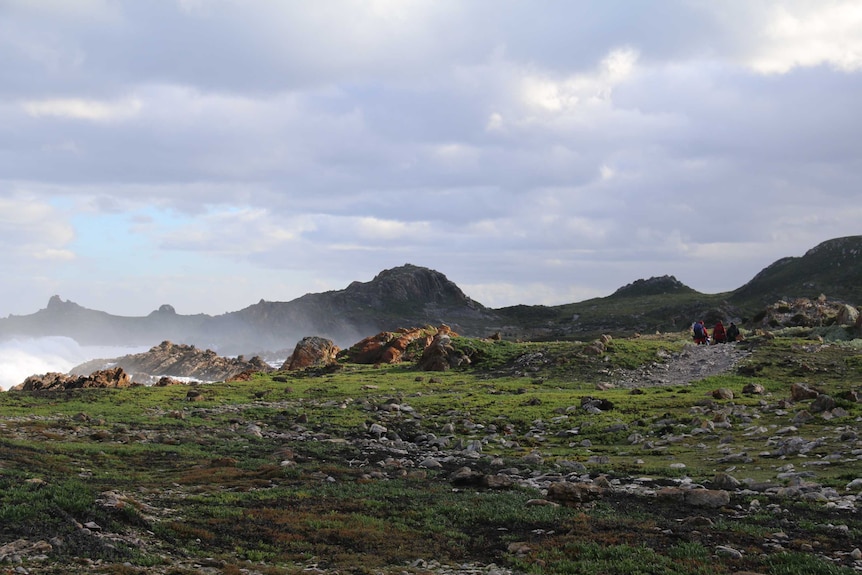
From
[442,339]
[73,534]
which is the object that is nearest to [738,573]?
[73,534]

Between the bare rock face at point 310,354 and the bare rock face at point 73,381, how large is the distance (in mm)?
25973

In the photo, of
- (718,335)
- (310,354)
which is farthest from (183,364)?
(718,335)

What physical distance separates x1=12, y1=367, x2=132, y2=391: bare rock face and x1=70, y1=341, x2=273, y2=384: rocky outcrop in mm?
40827

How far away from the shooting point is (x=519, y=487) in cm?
2242

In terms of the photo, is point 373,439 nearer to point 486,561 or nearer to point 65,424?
point 65,424

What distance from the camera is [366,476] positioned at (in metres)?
24.9

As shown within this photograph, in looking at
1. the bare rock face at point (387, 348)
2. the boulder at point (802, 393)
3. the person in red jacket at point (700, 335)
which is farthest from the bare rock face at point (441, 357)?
the boulder at point (802, 393)

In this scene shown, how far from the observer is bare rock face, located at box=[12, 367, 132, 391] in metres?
53.6

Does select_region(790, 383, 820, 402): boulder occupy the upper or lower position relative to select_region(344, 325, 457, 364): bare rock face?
lower

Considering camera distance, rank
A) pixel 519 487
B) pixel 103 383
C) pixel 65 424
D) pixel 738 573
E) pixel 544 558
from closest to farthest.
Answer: pixel 738 573 < pixel 544 558 < pixel 519 487 < pixel 65 424 < pixel 103 383

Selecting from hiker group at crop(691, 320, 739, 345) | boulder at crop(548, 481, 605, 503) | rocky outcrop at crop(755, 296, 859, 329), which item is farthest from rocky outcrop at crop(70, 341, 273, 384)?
boulder at crop(548, 481, 605, 503)

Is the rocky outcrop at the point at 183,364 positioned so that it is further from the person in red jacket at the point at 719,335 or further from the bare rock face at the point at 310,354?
the person in red jacket at the point at 719,335

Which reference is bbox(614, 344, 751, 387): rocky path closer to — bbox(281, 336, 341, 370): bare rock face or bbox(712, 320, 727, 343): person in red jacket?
bbox(712, 320, 727, 343): person in red jacket

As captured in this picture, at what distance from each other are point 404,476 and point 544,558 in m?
10.9
